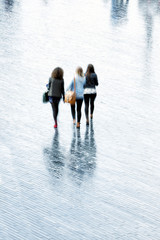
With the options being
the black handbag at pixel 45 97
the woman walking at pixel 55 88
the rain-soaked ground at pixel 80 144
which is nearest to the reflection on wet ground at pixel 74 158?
the rain-soaked ground at pixel 80 144

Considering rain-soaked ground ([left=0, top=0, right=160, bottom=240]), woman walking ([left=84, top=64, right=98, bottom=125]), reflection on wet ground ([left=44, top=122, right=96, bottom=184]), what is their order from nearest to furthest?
rain-soaked ground ([left=0, top=0, right=160, bottom=240]), reflection on wet ground ([left=44, top=122, right=96, bottom=184]), woman walking ([left=84, top=64, right=98, bottom=125])

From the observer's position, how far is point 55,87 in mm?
11898

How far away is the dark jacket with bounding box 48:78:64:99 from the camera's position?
38.9ft

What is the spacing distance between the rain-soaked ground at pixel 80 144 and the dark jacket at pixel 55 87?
2.27 ft

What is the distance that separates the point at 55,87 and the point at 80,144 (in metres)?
1.45

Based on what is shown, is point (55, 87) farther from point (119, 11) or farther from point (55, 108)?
point (119, 11)

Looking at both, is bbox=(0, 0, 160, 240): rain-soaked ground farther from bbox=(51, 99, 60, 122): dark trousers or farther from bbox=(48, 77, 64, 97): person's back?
bbox=(48, 77, 64, 97): person's back

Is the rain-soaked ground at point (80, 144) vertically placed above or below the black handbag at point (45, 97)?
below

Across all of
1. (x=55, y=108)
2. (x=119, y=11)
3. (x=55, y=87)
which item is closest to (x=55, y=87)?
(x=55, y=87)

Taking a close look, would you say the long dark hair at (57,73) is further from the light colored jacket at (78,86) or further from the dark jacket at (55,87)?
the light colored jacket at (78,86)

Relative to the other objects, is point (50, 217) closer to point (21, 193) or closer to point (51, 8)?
point (21, 193)

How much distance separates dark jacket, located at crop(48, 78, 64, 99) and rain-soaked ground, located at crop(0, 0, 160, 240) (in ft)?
2.27

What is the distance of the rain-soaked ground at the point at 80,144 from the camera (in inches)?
326

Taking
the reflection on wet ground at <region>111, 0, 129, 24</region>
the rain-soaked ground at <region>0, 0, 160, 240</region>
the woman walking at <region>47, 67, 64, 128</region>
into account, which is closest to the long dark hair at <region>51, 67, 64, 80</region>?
the woman walking at <region>47, 67, 64, 128</region>
